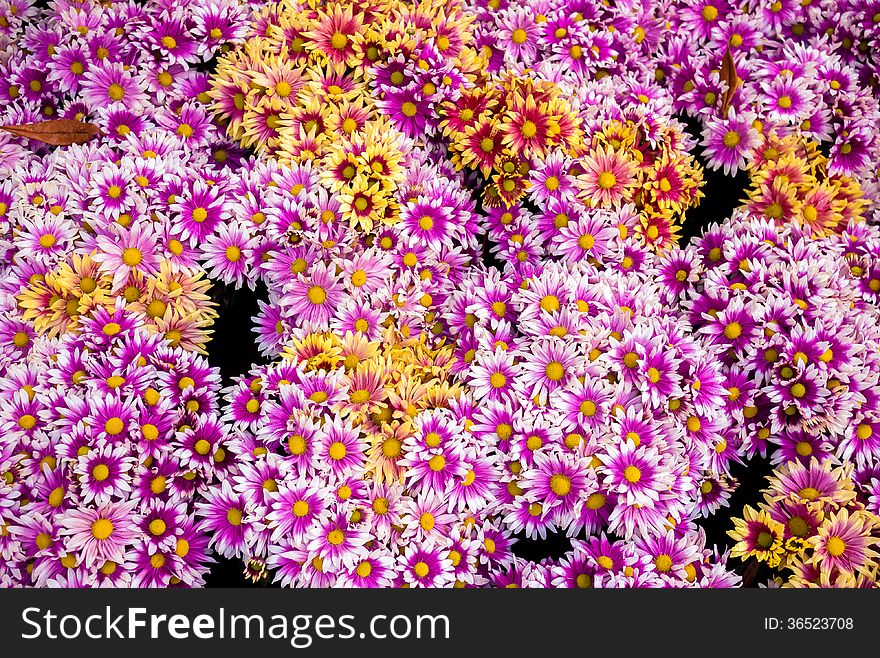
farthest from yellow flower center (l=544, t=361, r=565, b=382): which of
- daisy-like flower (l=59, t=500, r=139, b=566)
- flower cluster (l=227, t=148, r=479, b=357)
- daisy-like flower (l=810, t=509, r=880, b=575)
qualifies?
daisy-like flower (l=59, t=500, r=139, b=566)

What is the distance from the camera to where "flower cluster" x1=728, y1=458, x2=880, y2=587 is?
1.26 meters

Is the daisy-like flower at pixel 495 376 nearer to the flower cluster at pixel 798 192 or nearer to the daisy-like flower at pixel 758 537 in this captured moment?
the daisy-like flower at pixel 758 537

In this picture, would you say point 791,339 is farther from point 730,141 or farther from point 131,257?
point 131,257

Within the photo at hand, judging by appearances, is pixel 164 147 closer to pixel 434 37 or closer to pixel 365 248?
pixel 365 248

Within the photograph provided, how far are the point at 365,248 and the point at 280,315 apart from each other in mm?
225

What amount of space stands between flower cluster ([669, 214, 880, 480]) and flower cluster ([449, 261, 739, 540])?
0.07 meters

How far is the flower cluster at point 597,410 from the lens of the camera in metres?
1.24

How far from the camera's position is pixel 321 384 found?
126 cm

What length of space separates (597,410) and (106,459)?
2.88ft

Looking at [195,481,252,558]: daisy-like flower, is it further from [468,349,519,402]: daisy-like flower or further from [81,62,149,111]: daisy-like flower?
[81,62,149,111]: daisy-like flower

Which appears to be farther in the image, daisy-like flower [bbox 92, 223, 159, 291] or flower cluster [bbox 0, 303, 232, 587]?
daisy-like flower [bbox 92, 223, 159, 291]

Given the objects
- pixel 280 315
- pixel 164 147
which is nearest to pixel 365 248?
pixel 280 315
